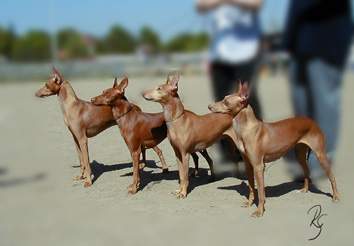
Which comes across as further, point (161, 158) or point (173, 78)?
point (161, 158)

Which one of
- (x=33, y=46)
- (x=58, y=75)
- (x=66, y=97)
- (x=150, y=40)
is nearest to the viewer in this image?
(x=33, y=46)

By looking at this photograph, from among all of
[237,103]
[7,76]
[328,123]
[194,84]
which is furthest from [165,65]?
[328,123]

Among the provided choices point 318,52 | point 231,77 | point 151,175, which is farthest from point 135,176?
point 318,52

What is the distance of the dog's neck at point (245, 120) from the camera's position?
6.46 ft

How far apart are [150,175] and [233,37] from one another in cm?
98

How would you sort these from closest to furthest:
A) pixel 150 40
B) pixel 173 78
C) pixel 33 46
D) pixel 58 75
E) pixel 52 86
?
pixel 33 46
pixel 150 40
pixel 173 78
pixel 58 75
pixel 52 86

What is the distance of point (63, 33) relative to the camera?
1853 millimetres

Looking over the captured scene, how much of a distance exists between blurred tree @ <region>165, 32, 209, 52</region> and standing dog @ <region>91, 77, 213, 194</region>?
1.51 ft

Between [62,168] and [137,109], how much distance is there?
444 millimetres

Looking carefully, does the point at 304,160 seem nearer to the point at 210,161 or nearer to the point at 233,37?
the point at 210,161

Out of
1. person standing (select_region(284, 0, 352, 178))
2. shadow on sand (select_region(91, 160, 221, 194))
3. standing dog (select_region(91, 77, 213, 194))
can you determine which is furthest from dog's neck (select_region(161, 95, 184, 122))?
person standing (select_region(284, 0, 352, 178))

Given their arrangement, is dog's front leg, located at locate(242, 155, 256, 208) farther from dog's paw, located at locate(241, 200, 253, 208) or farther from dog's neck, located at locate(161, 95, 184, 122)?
dog's neck, located at locate(161, 95, 184, 122)

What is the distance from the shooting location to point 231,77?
6.23 ft

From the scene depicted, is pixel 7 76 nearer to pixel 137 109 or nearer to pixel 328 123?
pixel 137 109
